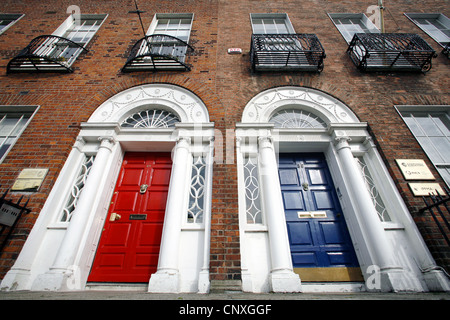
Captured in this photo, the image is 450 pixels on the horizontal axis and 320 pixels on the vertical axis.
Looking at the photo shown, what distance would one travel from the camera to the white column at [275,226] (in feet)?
9.34

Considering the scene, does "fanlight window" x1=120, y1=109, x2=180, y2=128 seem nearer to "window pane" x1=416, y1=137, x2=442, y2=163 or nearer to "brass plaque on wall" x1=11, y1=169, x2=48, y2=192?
"brass plaque on wall" x1=11, y1=169, x2=48, y2=192

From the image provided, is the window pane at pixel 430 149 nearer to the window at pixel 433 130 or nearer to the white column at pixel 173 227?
the window at pixel 433 130

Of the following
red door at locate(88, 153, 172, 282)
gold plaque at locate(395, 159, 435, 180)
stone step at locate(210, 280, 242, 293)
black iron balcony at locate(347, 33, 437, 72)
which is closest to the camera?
stone step at locate(210, 280, 242, 293)

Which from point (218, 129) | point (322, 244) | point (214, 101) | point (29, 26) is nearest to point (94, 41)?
point (29, 26)

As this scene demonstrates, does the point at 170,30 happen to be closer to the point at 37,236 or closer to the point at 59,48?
the point at 59,48

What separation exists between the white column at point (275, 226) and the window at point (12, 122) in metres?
5.14

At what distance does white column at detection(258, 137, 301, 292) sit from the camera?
9.34 ft

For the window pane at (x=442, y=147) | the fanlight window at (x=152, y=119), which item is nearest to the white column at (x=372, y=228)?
the window pane at (x=442, y=147)

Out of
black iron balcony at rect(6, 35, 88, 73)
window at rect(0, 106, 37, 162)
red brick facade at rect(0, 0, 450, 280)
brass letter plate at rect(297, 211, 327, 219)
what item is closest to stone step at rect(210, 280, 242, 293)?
red brick facade at rect(0, 0, 450, 280)

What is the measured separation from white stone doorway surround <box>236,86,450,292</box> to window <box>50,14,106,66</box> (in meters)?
5.94

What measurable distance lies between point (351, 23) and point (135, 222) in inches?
376

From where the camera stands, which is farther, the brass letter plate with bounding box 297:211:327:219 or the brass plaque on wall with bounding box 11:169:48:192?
the brass letter plate with bounding box 297:211:327:219

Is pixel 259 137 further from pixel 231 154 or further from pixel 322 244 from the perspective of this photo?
pixel 322 244

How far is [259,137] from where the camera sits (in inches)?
167
